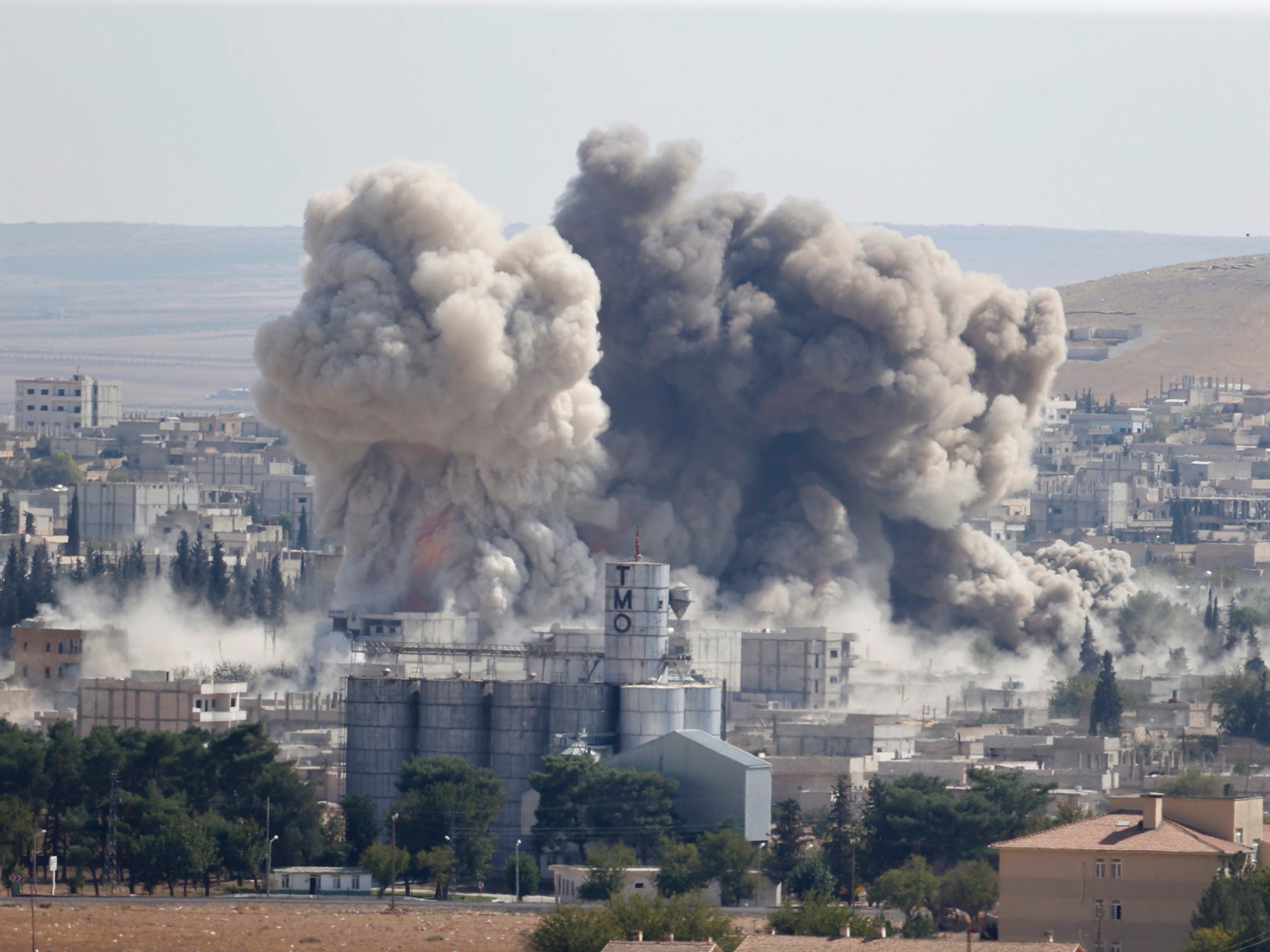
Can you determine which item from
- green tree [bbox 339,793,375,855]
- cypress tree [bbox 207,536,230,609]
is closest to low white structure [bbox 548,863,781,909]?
green tree [bbox 339,793,375,855]

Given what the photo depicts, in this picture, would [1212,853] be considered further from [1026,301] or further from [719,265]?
[1026,301]

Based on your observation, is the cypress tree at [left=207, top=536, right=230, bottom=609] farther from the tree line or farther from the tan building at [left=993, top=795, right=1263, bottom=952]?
the tan building at [left=993, top=795, right=1263, bottom=952]

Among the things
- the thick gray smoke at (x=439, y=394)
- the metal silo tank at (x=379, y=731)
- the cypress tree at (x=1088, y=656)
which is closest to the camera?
the metal silo tank at (x=379, y=731)

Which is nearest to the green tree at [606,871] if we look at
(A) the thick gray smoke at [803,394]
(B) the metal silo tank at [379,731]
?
(B) the metal silo tank at [379,731]

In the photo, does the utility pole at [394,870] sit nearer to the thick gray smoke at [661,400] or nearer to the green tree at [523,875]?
the green tree at [523,875]

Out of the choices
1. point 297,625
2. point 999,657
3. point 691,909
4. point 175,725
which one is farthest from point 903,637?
point 691,909

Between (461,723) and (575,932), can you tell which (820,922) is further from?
(461,723)
